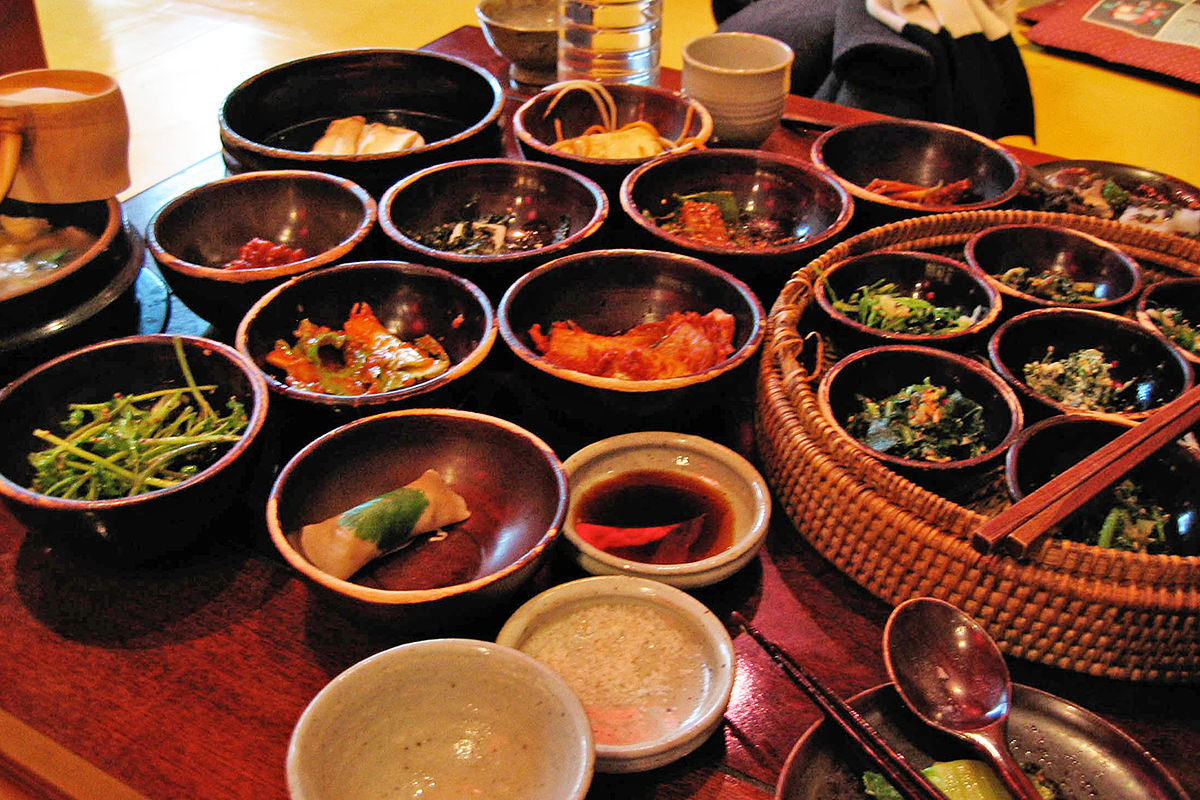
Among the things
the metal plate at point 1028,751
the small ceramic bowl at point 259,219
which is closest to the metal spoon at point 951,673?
the metal plate at point 1028,751

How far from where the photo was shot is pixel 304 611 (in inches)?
52.1

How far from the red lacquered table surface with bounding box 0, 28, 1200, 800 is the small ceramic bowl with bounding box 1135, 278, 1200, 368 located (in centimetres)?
74

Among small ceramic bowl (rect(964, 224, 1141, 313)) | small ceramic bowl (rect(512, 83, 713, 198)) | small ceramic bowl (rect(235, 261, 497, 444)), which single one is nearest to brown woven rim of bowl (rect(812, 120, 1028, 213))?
small ceramic bowl (rect(964, 224, 1141, 313))

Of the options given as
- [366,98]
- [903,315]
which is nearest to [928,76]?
[903,315]

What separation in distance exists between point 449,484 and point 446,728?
46 centimetres

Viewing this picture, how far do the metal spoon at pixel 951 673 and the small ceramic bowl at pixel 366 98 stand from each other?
1.59 metres

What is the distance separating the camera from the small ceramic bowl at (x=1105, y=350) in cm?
155

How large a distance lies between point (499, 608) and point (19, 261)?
4.02 feet

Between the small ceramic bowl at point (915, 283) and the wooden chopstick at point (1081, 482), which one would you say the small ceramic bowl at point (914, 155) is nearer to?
the small ceramic bowl at point (915, 283)

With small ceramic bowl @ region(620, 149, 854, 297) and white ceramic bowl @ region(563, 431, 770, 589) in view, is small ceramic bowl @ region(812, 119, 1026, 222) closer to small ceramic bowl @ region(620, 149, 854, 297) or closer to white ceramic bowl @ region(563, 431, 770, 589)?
small ceramic bowl @ region(620, 149, 854, 297)

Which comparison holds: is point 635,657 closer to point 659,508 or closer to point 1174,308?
point 659,508

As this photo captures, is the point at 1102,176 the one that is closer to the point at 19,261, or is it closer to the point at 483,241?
the point at 483,241

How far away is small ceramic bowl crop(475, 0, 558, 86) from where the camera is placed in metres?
2.79

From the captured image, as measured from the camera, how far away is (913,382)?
1.58 m
